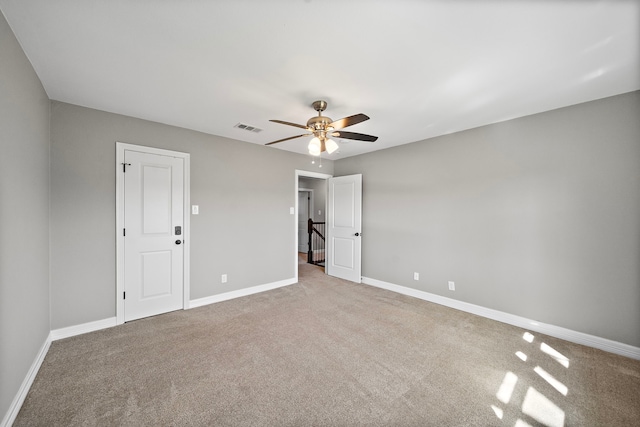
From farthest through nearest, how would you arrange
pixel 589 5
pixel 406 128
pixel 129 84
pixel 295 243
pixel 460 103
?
pixel 295 243 < pixel 406 128 < pixel 460 103 < pixel 129 84 < pixel 589 5

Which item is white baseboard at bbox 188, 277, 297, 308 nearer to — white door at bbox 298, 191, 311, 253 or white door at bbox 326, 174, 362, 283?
white door at bbox 326, 174, 362, 283

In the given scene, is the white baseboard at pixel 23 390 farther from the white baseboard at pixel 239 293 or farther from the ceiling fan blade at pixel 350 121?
the ceiling fan blade at pixel 350 121

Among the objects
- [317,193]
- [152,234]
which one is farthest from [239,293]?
[317,193]

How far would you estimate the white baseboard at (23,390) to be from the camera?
5.04 ft

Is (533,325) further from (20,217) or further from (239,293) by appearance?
(20,217)

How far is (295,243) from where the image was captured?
471 cm

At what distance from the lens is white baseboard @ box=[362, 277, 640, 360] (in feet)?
7.82

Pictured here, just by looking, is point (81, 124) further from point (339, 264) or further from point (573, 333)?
point (573, 333)

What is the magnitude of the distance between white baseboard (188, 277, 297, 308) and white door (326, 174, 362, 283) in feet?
3.36

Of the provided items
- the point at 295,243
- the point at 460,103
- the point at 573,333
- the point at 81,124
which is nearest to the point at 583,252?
the point at 573,333

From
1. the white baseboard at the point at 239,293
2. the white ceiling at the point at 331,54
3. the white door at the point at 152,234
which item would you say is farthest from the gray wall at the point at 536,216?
the white door at the point at 152,234

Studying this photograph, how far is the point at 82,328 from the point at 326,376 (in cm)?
277

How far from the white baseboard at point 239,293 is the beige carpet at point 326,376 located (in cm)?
44

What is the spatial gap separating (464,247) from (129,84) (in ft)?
14.2
